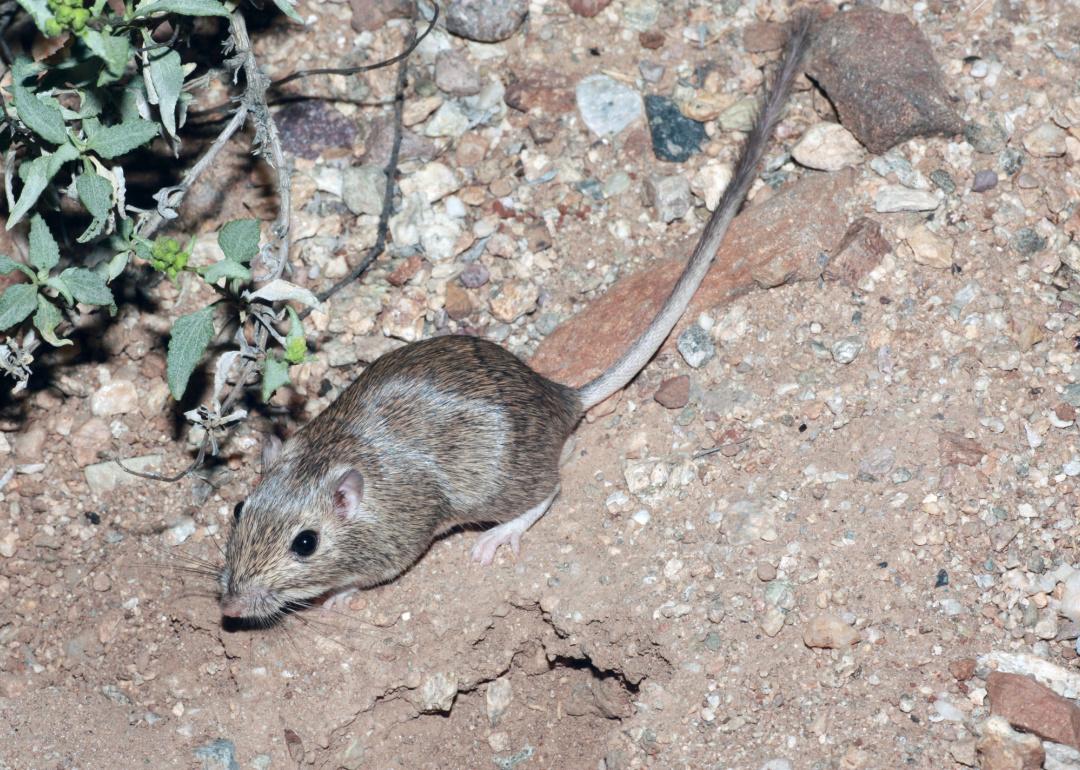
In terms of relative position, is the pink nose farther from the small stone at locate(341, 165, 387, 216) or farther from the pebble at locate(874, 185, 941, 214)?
the pebble at locate(874, 185, 941, 214)

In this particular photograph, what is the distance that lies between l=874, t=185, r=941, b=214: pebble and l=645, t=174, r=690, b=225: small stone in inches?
34.7

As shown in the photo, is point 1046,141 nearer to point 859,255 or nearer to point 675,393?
point 859,255

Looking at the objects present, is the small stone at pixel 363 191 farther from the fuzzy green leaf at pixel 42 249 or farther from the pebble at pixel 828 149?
the pebble at pixel 828 149

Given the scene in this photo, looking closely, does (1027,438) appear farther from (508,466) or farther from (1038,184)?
(508,466)

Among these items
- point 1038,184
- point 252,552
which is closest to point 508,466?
point 252,552

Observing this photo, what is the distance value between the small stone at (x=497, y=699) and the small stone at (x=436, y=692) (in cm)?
18

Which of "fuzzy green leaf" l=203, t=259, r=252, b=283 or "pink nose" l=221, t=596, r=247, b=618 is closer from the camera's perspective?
"fuzzy green leaf" l=203, t=259, r=252, b=283

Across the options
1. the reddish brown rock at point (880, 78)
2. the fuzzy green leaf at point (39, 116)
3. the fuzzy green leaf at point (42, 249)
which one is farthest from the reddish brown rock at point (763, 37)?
the fuzzy green leaf at point (42, 249)

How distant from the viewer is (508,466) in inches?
193

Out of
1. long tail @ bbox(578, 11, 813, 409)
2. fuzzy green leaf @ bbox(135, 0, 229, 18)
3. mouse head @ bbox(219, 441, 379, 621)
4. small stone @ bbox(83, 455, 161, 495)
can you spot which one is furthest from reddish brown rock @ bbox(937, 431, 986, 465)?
small stone @ bbox(83, 455, 161, 495)

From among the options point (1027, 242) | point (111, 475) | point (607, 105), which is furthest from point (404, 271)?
point (1027, 242)

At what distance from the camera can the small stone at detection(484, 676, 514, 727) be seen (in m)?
4.97

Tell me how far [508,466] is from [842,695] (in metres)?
1.60

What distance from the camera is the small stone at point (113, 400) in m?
5.36
